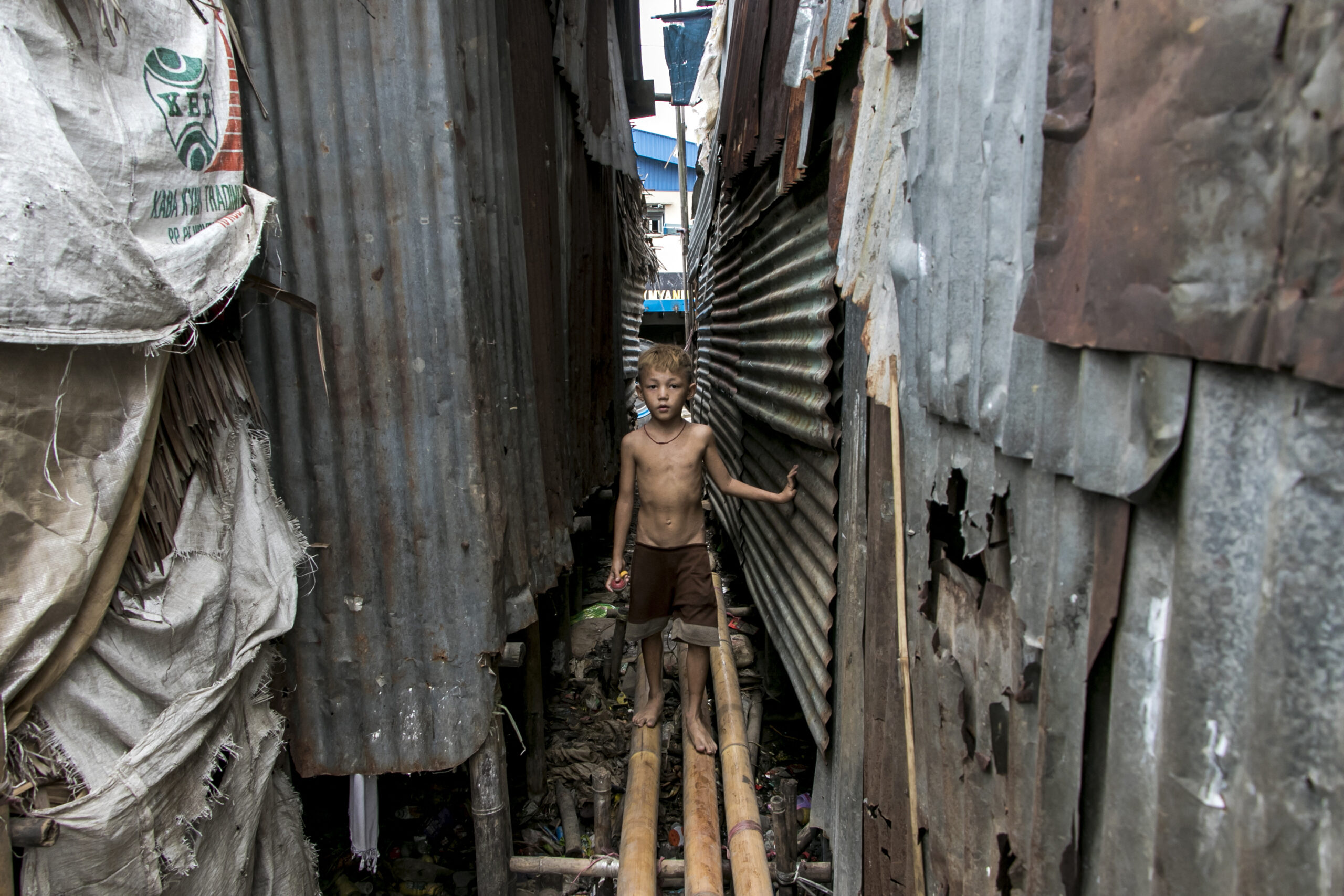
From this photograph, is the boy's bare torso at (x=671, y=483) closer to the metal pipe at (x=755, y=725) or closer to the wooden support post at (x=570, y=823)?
the metal pipe at (x=755, y=725)

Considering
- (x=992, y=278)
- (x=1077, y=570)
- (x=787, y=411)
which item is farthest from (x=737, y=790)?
(x=992, y=278)

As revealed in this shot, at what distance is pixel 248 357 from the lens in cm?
247

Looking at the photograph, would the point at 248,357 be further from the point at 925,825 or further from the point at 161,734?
the point at 925,825

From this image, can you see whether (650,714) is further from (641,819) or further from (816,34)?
(816,34)

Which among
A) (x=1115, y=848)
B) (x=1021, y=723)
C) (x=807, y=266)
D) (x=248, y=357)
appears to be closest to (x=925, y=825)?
(x=1021, y=723)

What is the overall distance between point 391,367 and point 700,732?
81.2 inches

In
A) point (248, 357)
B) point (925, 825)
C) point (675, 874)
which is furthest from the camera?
point (675, 874)

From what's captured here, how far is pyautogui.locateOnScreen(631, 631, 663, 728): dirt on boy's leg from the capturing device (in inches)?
141

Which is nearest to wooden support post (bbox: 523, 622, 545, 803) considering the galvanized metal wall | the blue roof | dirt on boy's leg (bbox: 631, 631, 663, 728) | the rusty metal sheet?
dirt on boy's leg (bbox: 631, 631, 663, 728)

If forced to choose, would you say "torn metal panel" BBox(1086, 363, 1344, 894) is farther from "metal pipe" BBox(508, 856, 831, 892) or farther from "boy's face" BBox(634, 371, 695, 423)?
"boy's face" BBox(634, 371, 695, 423)

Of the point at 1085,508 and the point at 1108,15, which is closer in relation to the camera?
the point at 1108,15

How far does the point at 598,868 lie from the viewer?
9.08 feet

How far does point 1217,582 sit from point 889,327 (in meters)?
1.26

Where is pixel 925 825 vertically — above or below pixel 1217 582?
below
